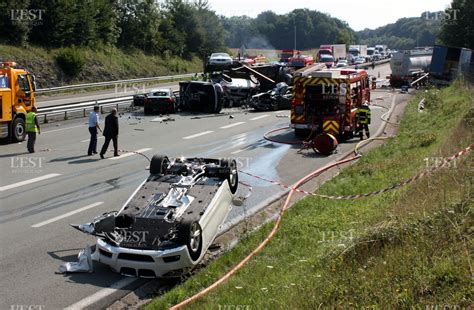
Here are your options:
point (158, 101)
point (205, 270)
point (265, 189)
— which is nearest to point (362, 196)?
point (265, 189)

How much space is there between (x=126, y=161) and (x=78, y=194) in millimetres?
4401

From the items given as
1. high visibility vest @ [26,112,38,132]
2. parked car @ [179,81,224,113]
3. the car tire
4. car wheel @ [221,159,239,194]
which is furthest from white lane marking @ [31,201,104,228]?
parked car @ [179,81,224,113]

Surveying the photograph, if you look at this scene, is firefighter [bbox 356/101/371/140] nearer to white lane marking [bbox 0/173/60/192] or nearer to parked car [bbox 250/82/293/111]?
parked car [bbox 250/82/293/111]

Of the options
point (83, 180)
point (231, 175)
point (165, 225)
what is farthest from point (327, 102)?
A: point (165, 225)

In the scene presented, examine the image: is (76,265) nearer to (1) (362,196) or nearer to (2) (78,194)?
(2) (78,194)

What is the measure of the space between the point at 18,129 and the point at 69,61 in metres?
24.3

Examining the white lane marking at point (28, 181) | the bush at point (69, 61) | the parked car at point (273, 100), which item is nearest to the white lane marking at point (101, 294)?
the white lane marking at point (28, 181)

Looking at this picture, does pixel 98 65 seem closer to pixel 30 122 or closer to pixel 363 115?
pixel 30 122

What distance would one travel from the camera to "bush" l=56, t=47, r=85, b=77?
44.5m

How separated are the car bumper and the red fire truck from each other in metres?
12.4

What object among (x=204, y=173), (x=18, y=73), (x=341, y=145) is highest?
(x=18, y=73)

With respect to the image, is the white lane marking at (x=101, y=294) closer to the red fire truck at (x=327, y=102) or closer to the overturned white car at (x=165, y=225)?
the overturned white car at (x=165, y=225)

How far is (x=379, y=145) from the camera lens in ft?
68.6

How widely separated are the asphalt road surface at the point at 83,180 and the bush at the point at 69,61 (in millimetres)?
16892
